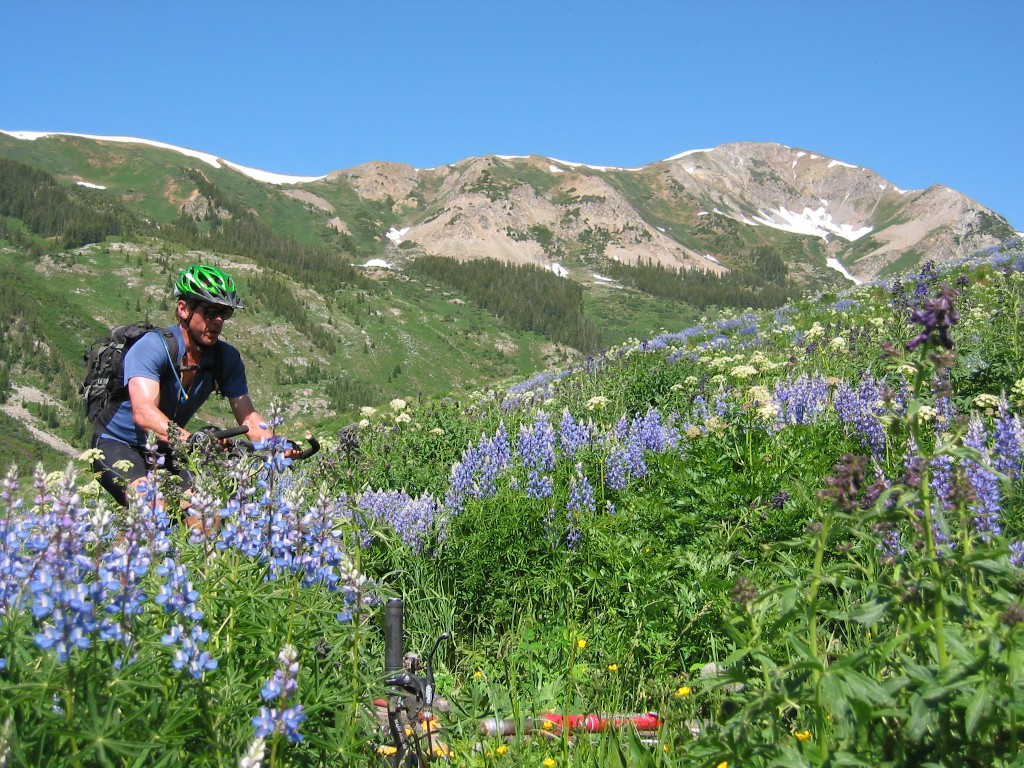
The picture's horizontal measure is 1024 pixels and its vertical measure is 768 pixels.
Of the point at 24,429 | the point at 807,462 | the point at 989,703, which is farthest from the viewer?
the point at 24,429

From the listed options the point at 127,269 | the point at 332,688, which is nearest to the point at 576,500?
the point at 332,688

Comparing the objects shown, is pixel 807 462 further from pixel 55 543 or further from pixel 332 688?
pixel 55 543

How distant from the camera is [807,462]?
623 cm

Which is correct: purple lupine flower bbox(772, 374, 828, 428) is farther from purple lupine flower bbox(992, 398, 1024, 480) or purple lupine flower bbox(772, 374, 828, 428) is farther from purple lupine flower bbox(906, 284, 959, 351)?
purple lupine flower bbox(906, 284, 959, 351)

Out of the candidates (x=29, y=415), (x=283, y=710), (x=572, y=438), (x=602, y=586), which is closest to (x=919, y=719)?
(x=283, y=710)

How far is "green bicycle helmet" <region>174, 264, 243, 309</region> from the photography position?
624 centimetres

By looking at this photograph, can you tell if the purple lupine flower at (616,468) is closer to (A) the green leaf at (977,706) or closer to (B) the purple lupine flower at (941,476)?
(B) the purple lupine flower at (941,476)

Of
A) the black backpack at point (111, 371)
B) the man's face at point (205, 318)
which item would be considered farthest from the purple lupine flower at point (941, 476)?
the black backpack at point (111, 371)

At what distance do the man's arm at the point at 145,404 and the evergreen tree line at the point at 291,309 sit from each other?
6282 inches

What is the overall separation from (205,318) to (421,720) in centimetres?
419

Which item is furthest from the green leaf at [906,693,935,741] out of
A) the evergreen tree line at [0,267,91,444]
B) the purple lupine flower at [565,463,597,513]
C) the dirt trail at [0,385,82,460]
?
the evergreen tree line at [0,267,91,444]

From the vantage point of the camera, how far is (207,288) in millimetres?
6332

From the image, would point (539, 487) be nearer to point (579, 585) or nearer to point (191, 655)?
point (579, 585)

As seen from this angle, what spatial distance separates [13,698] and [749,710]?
206 centimetres
